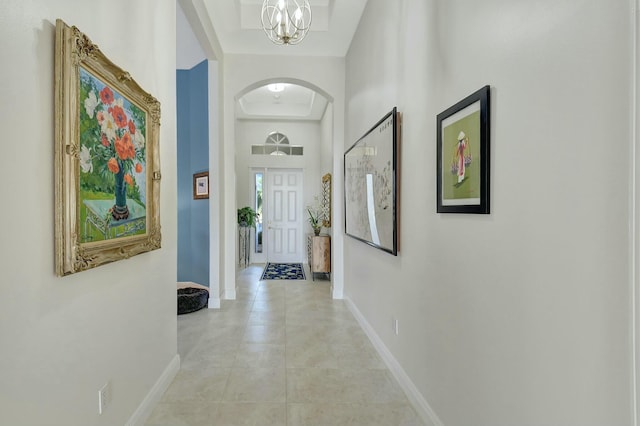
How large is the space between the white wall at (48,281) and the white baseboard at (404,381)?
1.64 meters

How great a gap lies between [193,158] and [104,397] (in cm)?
393

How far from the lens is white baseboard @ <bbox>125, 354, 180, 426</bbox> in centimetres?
202

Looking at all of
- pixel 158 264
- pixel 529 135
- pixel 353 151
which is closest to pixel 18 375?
pixel 158 264

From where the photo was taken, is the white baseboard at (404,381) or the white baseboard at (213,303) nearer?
the white baseboard at (404,381)

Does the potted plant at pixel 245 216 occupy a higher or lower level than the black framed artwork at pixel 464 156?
lower

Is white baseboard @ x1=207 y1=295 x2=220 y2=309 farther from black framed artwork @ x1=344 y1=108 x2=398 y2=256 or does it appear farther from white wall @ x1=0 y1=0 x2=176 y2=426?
white wall @ x1=0 y1=0 x2=176 y2=426

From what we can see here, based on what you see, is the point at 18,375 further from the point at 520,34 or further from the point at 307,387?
the point at 520,34

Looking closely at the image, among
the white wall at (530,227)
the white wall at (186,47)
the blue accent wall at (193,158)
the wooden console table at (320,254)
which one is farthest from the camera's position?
the wooden console table at (320,254)

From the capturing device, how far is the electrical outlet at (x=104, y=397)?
1.63 metres

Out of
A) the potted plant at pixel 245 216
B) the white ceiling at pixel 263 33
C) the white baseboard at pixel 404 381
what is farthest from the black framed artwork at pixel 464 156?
the potted plant at pixel 245 216

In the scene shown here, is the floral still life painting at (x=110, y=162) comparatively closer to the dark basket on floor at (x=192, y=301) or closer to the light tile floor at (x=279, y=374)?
the light tile floor at (x=279, y=374)

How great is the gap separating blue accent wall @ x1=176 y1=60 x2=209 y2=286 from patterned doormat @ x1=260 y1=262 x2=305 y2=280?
5.36 ft

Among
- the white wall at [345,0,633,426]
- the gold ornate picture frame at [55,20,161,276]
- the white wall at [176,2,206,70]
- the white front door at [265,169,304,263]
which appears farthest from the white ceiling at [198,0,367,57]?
the white front door at [265,169,304,263]

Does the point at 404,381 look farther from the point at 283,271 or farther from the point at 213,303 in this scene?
the point at 283,271
